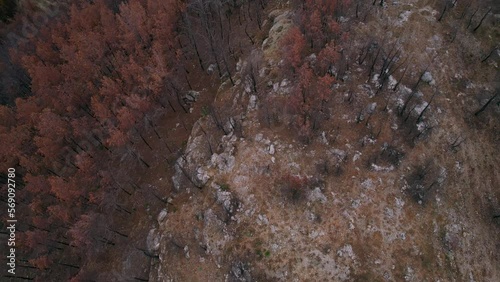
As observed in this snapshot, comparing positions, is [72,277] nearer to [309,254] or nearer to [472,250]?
[309,254]

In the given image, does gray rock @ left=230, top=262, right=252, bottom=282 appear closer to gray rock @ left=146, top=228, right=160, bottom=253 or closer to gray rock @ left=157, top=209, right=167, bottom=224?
gray rock @ left=146, top=228, right=160, bottom=253

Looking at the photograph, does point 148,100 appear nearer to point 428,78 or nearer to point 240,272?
point 240,272

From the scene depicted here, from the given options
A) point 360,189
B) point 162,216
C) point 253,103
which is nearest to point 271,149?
Answer: point 253,103

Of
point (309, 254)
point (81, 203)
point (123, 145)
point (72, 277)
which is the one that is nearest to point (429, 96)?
point (309, 254)

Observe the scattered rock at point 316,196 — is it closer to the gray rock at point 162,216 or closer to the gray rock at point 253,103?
the gray rock at point 253,103

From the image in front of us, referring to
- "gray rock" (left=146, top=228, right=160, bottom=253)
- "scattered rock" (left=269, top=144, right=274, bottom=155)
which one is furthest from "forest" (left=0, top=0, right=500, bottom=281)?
"scattered rock" (left=269, top=144, right=274, bottom=155)
